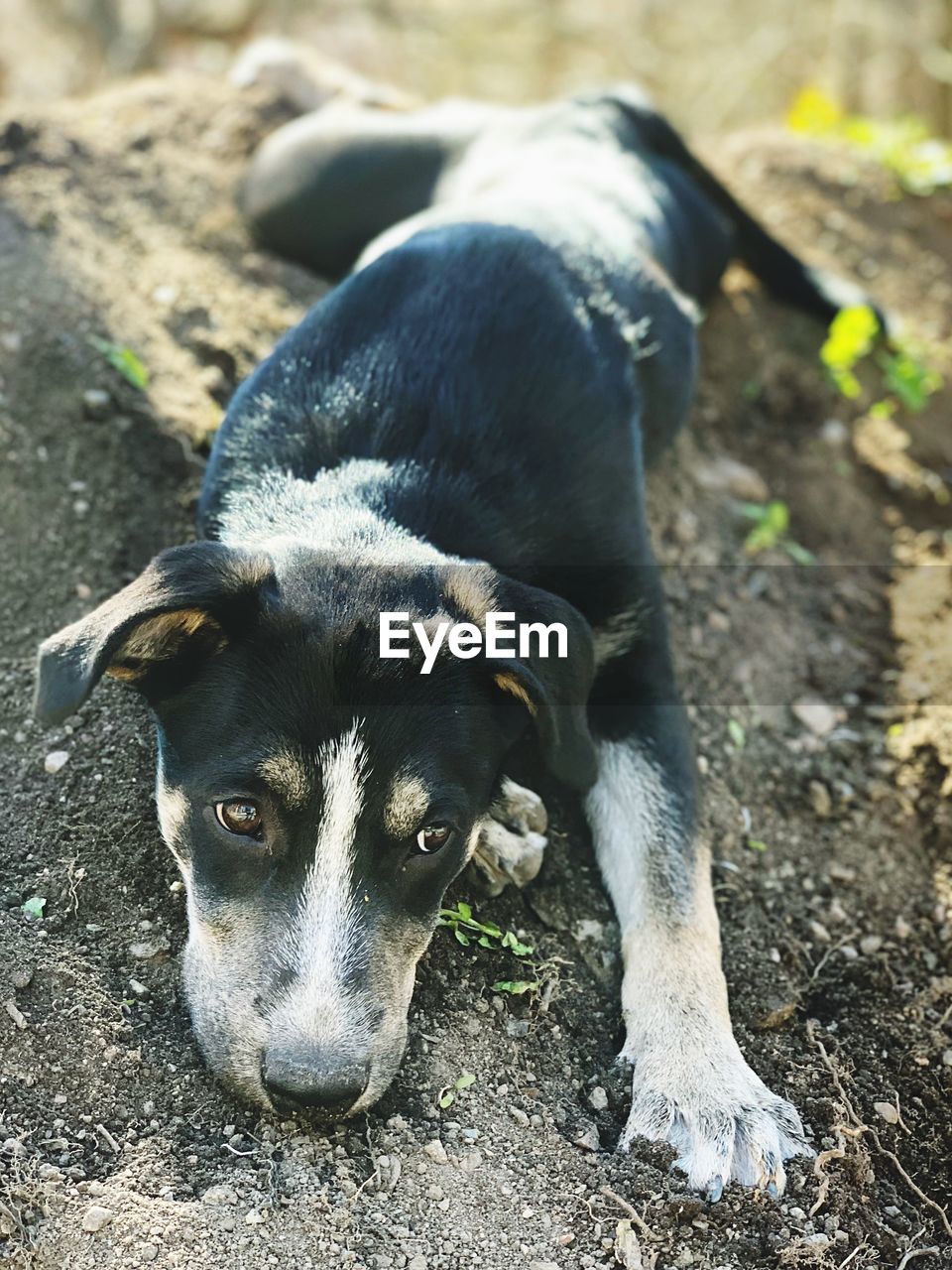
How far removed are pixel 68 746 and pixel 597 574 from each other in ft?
5.52

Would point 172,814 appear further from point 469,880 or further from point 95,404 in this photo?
point 95,404

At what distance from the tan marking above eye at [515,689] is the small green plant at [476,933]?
67 cm

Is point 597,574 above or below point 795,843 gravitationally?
above

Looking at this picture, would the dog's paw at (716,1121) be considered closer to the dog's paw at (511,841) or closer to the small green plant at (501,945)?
the small green plant at (501,945)

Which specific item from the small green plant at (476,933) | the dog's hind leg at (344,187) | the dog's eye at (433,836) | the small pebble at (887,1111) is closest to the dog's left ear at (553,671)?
the dog's eye at (433,836)

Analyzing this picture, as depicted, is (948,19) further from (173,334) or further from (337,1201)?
(337,1201)

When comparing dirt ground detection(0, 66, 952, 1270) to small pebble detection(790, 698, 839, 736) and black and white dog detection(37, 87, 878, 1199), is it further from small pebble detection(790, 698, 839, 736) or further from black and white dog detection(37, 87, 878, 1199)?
black and white dog detection(37, 87, 878, 1199)

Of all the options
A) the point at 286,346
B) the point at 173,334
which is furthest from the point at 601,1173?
the point at 173,334

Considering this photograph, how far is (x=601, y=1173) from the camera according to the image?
133 inches

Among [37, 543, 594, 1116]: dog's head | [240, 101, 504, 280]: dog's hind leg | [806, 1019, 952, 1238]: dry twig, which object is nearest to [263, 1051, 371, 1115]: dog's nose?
[37, 543, 594, 1116]: dog's head

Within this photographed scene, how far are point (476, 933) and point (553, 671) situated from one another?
904 millimetres

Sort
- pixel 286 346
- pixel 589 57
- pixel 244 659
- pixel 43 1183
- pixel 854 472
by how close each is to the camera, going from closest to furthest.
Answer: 1. pixel 43 1183
2. pixel 244 659
3. pixel 286 346
4. pixel 854 472
5. pixel 589 57

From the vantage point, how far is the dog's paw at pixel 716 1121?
3.42m

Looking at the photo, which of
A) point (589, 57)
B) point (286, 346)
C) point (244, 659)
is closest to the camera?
point (244, 659)
